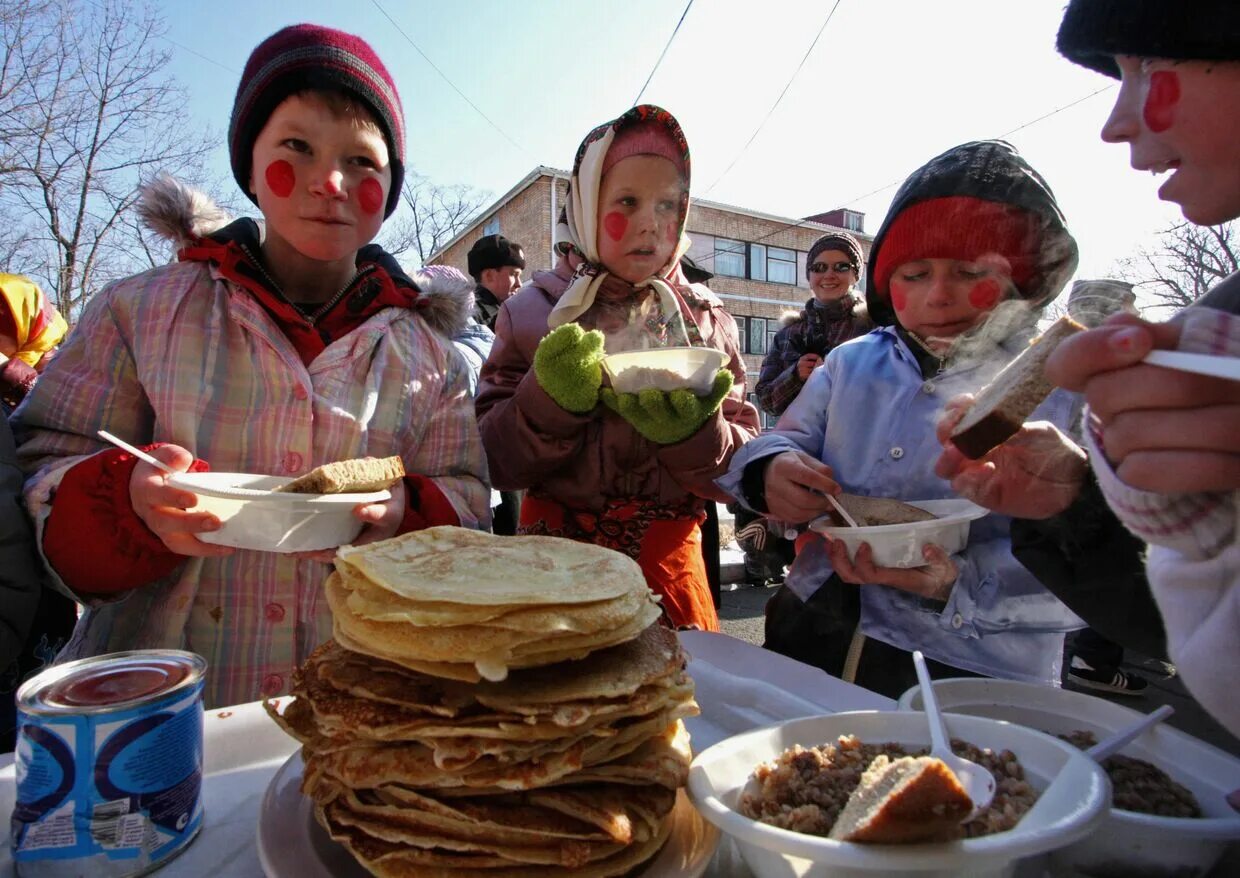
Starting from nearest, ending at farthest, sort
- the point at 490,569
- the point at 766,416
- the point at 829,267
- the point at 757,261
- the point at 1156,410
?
the point at 1156,410
the point at 490,569
the point at 829,267
the point at 766,416
the point at 757,261

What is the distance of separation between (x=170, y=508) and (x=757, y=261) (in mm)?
29404

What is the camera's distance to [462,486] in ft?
6.06

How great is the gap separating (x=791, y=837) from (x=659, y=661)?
310 mm

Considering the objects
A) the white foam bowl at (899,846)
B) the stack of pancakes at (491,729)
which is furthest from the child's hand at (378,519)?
the white foam bowl at (899,846)

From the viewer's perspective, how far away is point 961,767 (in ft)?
2.95

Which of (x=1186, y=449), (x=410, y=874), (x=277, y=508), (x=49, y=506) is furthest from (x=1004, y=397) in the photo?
(x=49, y=506)

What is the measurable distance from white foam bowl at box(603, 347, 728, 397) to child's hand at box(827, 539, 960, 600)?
20.7 inches

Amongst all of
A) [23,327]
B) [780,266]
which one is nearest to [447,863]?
[23,327]

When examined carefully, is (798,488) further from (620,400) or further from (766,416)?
(766,416)

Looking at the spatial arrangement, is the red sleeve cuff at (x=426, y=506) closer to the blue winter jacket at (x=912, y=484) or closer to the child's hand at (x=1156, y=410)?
the blue winter jacket at (x=912, y=484)

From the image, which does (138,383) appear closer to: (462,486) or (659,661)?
(462,486)

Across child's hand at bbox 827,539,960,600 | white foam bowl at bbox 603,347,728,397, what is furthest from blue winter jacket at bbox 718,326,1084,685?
white foam bowl at bbox 603,347,728,397

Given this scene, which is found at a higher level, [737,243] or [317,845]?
[737,243]

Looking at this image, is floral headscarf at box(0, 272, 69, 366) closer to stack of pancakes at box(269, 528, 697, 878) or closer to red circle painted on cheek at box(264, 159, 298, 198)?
red circle painted on cheek at box(264, 159, 298, 198)
